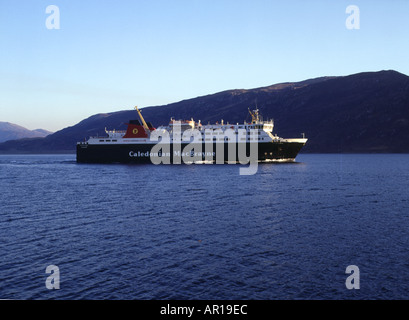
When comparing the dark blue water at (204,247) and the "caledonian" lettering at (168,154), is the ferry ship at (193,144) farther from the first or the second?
the dark blue water at (204,247)

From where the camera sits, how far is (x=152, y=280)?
17.2 meters

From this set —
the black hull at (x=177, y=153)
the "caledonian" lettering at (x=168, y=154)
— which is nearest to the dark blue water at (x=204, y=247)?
the black hull at (x=177, y=153)

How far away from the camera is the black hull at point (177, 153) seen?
9594 centimetres

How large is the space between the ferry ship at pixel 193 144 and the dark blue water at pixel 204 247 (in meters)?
53.8

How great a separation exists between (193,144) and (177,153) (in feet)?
18.8

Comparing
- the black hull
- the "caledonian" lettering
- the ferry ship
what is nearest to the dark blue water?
the ferry ship

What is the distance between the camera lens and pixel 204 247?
2255 centimetres

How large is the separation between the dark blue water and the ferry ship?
5381cm

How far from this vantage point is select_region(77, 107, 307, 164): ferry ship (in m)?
95.4

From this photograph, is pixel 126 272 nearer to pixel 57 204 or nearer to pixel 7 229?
pixel 7 229

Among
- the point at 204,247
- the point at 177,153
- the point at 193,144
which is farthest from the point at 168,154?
the point at 204,247
